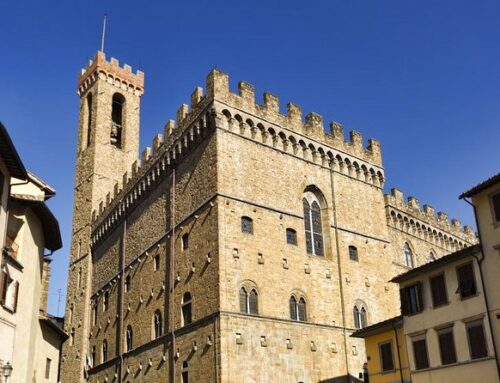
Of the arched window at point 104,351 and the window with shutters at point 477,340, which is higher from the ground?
the arched window at point 104,351

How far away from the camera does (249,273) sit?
86.2ft

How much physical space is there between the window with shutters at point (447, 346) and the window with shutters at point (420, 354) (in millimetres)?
790

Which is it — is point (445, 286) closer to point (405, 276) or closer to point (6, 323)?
point (405, 276)

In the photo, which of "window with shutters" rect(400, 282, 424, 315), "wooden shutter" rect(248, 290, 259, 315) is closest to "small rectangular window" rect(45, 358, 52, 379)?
"wooden shutter" rect(248, 290, 259, 315)

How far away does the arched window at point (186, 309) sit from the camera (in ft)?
88.8

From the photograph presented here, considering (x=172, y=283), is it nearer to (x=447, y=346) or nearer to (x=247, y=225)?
(x=247, y=225)

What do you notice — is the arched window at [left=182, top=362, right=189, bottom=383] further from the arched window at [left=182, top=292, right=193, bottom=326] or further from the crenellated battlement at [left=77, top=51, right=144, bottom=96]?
the crenellated battlement at [left=77, top=51, right=144, bottom=96]

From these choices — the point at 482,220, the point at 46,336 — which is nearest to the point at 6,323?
the point at 46,336

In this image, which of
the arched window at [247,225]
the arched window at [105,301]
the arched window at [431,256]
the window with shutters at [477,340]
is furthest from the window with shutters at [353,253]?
the arched window at [105,301]

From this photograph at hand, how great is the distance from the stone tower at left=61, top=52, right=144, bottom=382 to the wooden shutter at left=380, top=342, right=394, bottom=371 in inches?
814

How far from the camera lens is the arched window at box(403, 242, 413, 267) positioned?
1459 inches

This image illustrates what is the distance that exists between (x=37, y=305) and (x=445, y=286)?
46.9ft

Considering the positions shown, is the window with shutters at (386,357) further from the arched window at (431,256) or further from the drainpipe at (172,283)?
the arched window at (431,256)

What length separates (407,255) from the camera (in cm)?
3741
